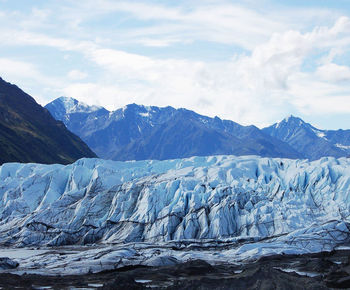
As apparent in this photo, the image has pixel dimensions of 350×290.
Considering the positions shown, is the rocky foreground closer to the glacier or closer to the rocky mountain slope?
the glacier

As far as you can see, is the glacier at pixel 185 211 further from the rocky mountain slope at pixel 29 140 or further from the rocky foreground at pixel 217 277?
the rocky mountain slope at pixel 29 140

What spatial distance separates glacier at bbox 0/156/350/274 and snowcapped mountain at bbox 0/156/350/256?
0.13 m

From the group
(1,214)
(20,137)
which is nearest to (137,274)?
(1,214)

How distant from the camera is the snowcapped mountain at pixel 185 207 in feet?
207

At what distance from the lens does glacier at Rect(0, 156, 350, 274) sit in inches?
2207

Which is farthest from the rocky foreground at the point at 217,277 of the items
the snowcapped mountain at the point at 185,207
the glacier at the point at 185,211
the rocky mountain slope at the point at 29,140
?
the rocky mountain slope at the point at 29,140

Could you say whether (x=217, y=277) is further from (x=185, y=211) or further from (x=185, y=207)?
(x=185, y=207)

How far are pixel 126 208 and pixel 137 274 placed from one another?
106 ft

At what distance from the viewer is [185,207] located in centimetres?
6744

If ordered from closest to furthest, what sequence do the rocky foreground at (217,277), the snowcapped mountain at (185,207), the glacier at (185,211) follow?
the rocky foreground at (217,277)
the glacier at (185,211)
the snowcapped mountain at (185,207)

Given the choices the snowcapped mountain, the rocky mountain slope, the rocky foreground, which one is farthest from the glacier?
the rocky mountain slope

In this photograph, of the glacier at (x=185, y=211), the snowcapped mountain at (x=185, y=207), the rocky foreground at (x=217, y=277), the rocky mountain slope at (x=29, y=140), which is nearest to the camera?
the rocky foreground at (x=217, y=277)

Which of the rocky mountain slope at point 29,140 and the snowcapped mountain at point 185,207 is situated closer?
Answer: the snowcapped mountain at point 185,207

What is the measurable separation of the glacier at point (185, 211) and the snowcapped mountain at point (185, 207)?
13 cm
